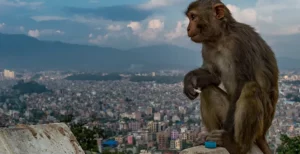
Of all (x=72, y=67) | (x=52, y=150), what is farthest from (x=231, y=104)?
(x=72, y=67)

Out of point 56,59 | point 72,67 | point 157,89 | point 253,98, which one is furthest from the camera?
point 56,59

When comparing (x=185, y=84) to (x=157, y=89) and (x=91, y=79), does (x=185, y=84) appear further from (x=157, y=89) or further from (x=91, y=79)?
(x=91, y=79)

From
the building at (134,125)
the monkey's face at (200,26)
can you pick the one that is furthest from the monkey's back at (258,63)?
the building at (134,125)

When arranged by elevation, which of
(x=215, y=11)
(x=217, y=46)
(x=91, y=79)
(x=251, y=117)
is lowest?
(x=91, y=79)

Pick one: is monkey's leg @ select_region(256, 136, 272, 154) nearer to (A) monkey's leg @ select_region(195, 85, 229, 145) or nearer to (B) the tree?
(A) monkey's leg @ select_region(195, 85, 229, 145)

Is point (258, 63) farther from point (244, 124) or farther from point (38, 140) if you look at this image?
point (38, 140)

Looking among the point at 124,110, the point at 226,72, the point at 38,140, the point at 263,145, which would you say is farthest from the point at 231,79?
the point at 124,110
